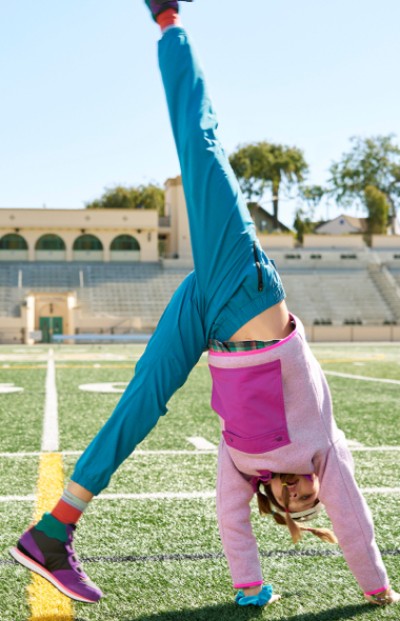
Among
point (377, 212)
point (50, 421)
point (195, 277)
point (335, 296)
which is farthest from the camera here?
point (377, 212)

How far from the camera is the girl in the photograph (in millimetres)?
2143

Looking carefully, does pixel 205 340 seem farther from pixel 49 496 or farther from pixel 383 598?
pixel 49 496

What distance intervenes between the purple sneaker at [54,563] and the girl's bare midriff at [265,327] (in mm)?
715

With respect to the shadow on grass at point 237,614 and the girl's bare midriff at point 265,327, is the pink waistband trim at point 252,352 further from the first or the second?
the shadow on grass at point 237,614

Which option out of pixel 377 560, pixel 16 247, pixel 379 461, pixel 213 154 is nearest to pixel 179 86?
pixel 213 154

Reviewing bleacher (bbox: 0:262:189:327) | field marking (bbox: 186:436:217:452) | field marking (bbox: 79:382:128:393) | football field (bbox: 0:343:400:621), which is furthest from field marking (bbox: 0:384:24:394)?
bleacher (bbox: 0:262:189:327)

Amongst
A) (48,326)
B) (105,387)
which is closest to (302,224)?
(48,326)

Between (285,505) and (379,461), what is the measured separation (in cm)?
282

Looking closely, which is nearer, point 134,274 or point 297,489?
point 297,489

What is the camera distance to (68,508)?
2209 millimetres

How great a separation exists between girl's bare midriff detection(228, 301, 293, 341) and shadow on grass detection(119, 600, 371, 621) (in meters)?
0.80

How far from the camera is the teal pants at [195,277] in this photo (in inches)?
84.1

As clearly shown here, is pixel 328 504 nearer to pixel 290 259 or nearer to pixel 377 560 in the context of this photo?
pixel 377 560

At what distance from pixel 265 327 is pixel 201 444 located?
376 centimetres
